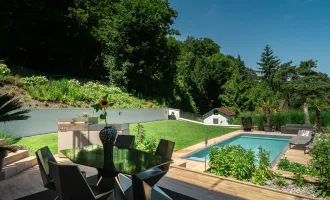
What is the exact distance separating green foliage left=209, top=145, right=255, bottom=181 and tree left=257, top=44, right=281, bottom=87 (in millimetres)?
40911

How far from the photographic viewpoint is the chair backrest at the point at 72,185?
2.00 m

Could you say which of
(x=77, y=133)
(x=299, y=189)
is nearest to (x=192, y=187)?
(x=299, y=189)

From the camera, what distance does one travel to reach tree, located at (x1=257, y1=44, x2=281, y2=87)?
4141 centimetres

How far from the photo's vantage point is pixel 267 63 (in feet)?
139

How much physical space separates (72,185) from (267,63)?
1837 inches

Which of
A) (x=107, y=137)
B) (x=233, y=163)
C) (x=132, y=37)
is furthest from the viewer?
(x=132, y=37)

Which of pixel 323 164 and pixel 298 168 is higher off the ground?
pixel 323 164

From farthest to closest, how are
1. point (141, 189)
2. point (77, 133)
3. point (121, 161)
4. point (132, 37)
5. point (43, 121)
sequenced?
point (132, 37) → point (43, 121) → point (77, 133) → point (121, 161) → point (141, 189)

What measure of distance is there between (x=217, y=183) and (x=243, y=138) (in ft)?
27.1

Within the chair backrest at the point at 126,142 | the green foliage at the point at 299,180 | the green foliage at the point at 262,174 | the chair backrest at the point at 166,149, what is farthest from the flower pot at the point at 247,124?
the chair backrest at the point at 166,149

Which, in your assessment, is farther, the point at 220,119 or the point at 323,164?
the point at 220,119

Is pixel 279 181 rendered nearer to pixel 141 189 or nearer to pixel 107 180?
pixel 141 189

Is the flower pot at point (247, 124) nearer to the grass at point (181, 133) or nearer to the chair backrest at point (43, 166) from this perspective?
the grass at point (181, 133)

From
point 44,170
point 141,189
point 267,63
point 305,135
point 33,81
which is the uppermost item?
point 267,63
